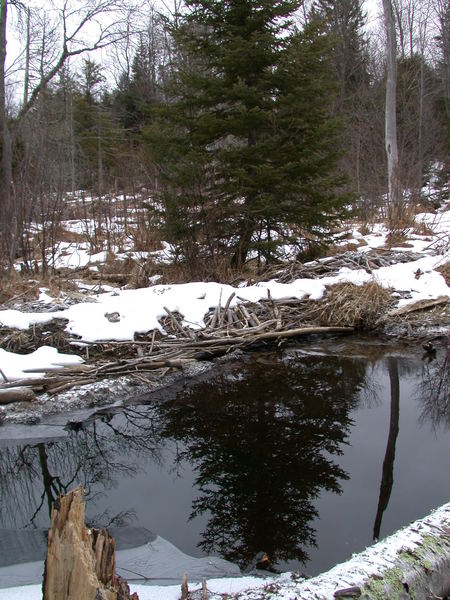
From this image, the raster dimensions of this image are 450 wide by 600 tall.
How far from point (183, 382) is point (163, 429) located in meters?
1.05

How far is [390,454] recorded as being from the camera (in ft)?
14.0

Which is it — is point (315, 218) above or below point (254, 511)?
above

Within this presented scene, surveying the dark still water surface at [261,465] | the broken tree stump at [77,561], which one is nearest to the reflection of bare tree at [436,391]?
the dark still water surface at [261,465]

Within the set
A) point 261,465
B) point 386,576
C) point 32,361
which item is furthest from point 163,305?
point 386,576

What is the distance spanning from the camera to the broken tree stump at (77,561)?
1822 millimetres

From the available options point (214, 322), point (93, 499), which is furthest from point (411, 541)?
point (214, 322)

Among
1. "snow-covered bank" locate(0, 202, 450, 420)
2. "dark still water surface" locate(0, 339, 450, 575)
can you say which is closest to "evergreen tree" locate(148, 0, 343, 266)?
"snow-covered bank" locate(0, 202, 450, 420)

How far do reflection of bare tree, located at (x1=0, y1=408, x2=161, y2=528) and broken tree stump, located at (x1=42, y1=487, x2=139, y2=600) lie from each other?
5.52 feet

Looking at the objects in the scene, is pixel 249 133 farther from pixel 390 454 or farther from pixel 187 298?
pixel 390 454

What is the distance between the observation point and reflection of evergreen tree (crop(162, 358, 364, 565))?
3.28 m

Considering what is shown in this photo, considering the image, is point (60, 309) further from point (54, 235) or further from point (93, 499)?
point (93, 499)

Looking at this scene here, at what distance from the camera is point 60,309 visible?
7.07 meters

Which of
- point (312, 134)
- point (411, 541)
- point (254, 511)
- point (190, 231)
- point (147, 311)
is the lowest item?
point (254, 511)

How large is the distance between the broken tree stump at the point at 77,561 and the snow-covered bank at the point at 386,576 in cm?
61
